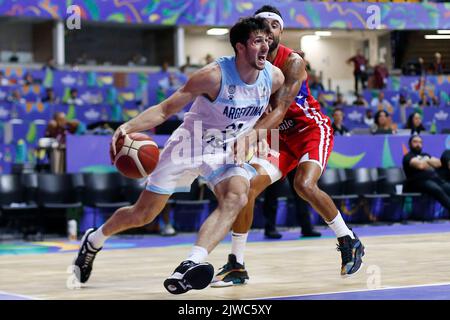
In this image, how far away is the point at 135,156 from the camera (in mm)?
6324

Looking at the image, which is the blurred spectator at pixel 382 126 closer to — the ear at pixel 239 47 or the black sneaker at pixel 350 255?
the black sneaker at pixel 350 255

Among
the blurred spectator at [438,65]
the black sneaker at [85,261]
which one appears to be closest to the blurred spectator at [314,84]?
the blurred spectator at [438,65]

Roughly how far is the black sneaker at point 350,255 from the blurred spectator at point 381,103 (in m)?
16.0

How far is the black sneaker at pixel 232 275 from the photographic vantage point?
7102 millimetres

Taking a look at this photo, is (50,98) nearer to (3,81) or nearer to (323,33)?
(3,81)

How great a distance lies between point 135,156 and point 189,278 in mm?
1095

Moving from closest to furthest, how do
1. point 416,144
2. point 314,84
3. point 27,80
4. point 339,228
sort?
point 339,228
point 416,144
point 27,80
point 314,84

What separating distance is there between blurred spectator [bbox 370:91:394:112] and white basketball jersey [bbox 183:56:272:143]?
55.2ft
